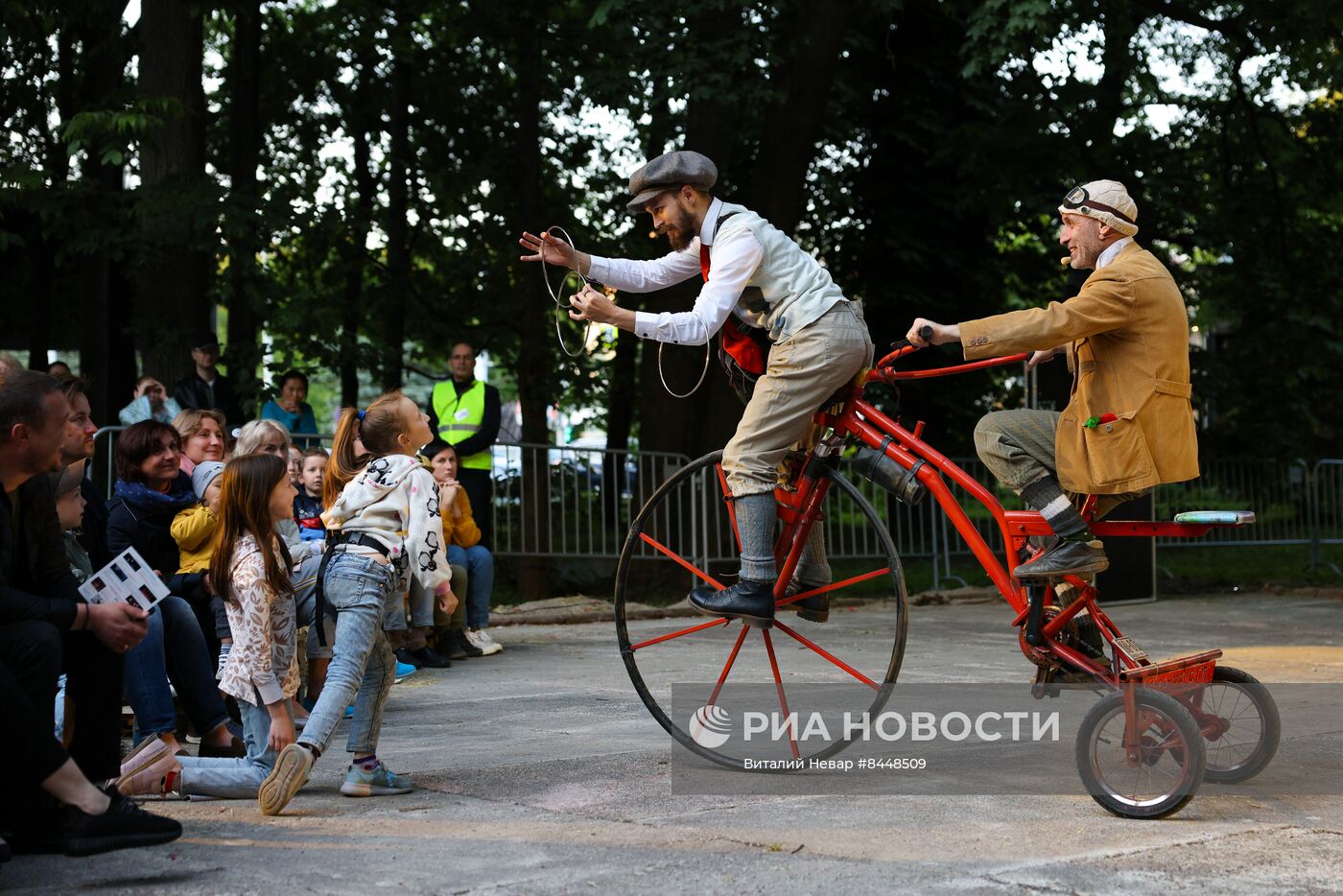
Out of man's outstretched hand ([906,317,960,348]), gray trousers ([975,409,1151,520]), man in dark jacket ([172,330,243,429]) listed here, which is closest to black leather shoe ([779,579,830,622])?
gray trousers ([975,409,1151,520])

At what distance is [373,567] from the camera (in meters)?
5.51

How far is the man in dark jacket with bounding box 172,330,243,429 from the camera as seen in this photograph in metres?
12.5

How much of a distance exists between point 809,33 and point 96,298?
10268mm

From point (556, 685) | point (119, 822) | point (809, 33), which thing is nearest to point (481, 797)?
point (119, 822)

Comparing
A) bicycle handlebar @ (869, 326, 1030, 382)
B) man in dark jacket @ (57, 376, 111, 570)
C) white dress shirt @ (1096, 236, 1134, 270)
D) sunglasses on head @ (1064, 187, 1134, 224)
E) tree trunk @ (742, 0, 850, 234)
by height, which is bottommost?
man in dark jacket @ (57, 376, 111, 570)

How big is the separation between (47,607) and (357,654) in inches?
44.5

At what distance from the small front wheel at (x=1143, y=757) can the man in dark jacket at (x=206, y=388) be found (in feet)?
29.2

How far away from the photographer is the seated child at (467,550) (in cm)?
982

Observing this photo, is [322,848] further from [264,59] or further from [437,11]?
[264,59]

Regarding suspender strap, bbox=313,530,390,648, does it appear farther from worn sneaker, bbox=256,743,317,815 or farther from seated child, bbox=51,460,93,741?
seated child, bbox=51,460,93,741

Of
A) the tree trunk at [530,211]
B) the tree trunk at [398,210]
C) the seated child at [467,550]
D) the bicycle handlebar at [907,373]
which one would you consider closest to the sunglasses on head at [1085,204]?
the bicycle handlebar at [907,373]

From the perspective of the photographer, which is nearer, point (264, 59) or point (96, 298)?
point (96, 298)

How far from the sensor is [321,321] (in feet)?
49.6

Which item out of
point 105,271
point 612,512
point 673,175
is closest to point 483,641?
point 612,512
